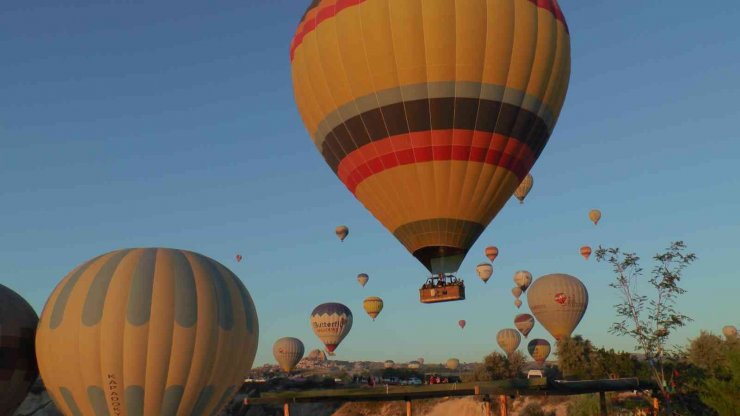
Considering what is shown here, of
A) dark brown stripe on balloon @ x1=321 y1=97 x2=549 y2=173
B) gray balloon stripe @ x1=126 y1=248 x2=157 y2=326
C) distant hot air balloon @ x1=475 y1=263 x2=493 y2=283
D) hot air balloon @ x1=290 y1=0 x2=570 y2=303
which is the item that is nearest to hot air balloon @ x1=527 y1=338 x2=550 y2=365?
distant hot air balloon @ x1=475 y1=263 x2=493 y2=283

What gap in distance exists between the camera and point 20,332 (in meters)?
17.3

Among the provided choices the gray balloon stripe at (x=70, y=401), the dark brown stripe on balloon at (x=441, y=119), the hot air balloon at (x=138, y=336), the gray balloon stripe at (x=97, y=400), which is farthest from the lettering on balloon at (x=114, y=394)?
the dark brown stripe on balloon at (x=441, y=119)

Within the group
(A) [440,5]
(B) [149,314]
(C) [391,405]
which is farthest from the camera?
(C) [391,405]

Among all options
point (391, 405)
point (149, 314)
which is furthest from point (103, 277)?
point (391, 405)

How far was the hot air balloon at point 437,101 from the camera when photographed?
71.8ft

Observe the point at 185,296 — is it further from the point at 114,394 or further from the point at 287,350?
the point at 287,350

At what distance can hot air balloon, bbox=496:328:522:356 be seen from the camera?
71.8 metres

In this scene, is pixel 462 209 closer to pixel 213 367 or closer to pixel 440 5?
pixel 440 5

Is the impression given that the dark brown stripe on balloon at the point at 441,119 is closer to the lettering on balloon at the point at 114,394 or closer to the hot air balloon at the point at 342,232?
the lettering on balloon at the point at 114,394

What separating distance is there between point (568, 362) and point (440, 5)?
117 ft

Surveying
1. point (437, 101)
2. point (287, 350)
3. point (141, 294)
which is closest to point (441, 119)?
point (437, 101)

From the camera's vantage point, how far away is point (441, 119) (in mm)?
22328

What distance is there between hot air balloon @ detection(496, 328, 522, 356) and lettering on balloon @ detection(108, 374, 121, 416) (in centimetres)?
6132

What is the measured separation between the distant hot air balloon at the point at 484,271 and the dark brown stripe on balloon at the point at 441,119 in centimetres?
3923
